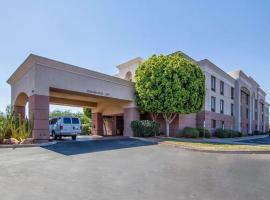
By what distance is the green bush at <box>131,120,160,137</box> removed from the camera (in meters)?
22.9

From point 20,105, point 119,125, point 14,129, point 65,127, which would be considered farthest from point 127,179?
point 119,125

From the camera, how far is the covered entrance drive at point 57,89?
57.6 ft

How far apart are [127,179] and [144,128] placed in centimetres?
1524

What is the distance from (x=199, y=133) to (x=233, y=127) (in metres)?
15.5

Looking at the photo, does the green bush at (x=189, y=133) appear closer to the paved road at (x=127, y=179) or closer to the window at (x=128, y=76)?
the window at (x=128, y=76)

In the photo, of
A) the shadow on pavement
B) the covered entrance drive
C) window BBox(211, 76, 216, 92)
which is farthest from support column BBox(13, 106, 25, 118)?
window BBox(211, 76, 216, 92)

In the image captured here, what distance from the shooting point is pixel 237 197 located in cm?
602

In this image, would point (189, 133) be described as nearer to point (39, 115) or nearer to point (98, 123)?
point (98, 123)

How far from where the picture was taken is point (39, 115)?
17547mm

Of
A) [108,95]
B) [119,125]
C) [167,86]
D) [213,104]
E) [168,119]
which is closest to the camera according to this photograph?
[108,95]

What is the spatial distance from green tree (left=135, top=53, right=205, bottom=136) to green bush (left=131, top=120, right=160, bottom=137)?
1687 millimetres

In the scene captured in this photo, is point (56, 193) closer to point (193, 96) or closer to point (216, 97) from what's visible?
point (193, 96)

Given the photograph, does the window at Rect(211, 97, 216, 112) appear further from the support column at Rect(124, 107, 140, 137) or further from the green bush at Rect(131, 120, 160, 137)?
the green bush at Rect(131, 120, 160, 137)

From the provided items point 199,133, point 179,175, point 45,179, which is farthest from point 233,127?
point 45,179
